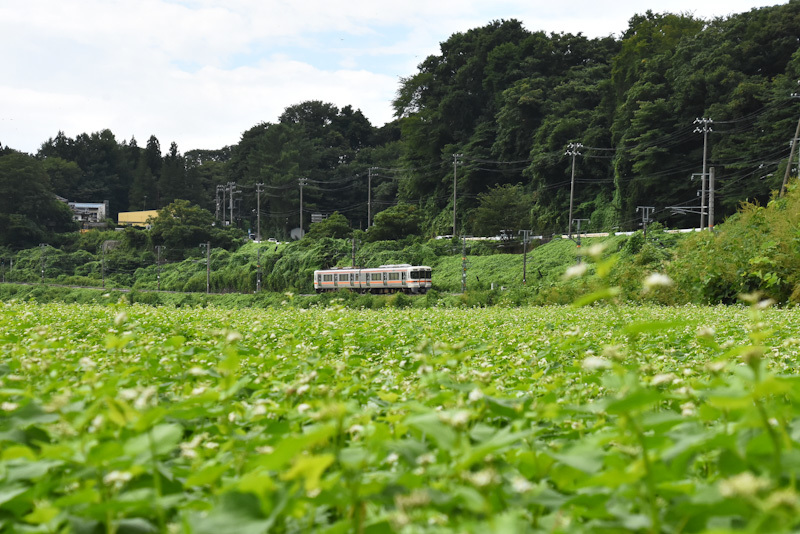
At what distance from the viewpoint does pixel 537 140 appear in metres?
45.2

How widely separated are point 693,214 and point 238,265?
104 ft

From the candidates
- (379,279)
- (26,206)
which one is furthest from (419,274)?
(26,206)

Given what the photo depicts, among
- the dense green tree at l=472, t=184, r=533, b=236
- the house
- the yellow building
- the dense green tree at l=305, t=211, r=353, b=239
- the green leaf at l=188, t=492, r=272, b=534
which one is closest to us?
the green leaf at l=188, t=492, r=272, b=534

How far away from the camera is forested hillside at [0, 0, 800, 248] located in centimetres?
3497

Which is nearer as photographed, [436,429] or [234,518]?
[234,518]

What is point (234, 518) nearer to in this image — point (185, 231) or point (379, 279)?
point (379, 279)

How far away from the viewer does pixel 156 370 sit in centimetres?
309

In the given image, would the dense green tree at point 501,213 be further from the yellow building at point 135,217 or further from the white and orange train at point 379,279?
the yellow building at point 135,217

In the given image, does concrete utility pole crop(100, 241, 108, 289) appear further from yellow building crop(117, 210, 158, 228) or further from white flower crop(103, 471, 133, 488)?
white flower crop(103, 471, 133, 488)

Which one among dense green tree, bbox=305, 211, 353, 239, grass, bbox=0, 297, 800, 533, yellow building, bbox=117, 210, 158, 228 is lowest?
grass, bbox=0, 297, 800, 533

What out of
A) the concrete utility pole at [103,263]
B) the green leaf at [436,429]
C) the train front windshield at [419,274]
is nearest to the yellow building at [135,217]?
the concrete utility pole at [103,263]

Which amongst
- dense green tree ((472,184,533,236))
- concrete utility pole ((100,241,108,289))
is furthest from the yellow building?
dense green tree ((472,184,533,236))

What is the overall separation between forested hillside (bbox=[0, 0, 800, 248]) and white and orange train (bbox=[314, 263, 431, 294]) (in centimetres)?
1057

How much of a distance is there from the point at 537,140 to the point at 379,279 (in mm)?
18281
